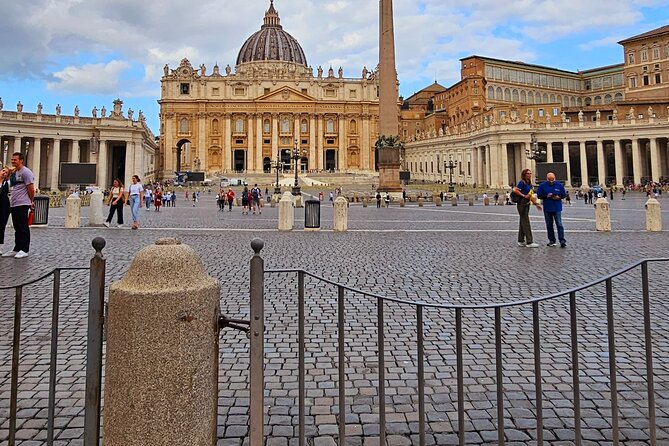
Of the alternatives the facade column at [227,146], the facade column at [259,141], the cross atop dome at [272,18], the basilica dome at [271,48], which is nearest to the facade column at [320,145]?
the facade column at [259,141]

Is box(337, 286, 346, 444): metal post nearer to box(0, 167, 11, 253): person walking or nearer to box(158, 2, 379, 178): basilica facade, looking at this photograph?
box(0, 167, 11, 253): person walking

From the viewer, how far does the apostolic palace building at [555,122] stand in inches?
2147

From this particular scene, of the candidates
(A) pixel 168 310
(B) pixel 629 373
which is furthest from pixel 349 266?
(A) pixel 168 310

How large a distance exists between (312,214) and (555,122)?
5249cm

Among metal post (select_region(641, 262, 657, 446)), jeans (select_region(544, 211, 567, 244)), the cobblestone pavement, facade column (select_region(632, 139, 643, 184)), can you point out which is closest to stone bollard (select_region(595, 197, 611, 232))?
jeans (select_region(544, 211, 567, 244))

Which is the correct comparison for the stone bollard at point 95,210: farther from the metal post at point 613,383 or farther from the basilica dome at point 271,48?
the basilica dome at point 271,48

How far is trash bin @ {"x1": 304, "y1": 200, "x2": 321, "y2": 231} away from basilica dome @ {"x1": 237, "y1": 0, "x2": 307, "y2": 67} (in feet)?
292

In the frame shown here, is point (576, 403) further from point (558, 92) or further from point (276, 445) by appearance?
point (558, 92)

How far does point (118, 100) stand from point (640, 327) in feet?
204

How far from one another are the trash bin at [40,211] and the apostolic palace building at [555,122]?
39.3 meters

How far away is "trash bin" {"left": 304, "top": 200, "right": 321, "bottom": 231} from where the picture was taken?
47.9ft

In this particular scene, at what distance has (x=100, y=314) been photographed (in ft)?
7.18

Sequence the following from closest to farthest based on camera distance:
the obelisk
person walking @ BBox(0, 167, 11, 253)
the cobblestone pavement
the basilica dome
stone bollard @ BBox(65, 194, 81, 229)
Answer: the cobblestone pavement, person walking @ BBox(0, 167, 11, 253), stone bollard @ BBox(65, 194, 81, 229), the obelisk, the basilica dome

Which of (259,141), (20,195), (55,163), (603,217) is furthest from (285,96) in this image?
(20,195)
